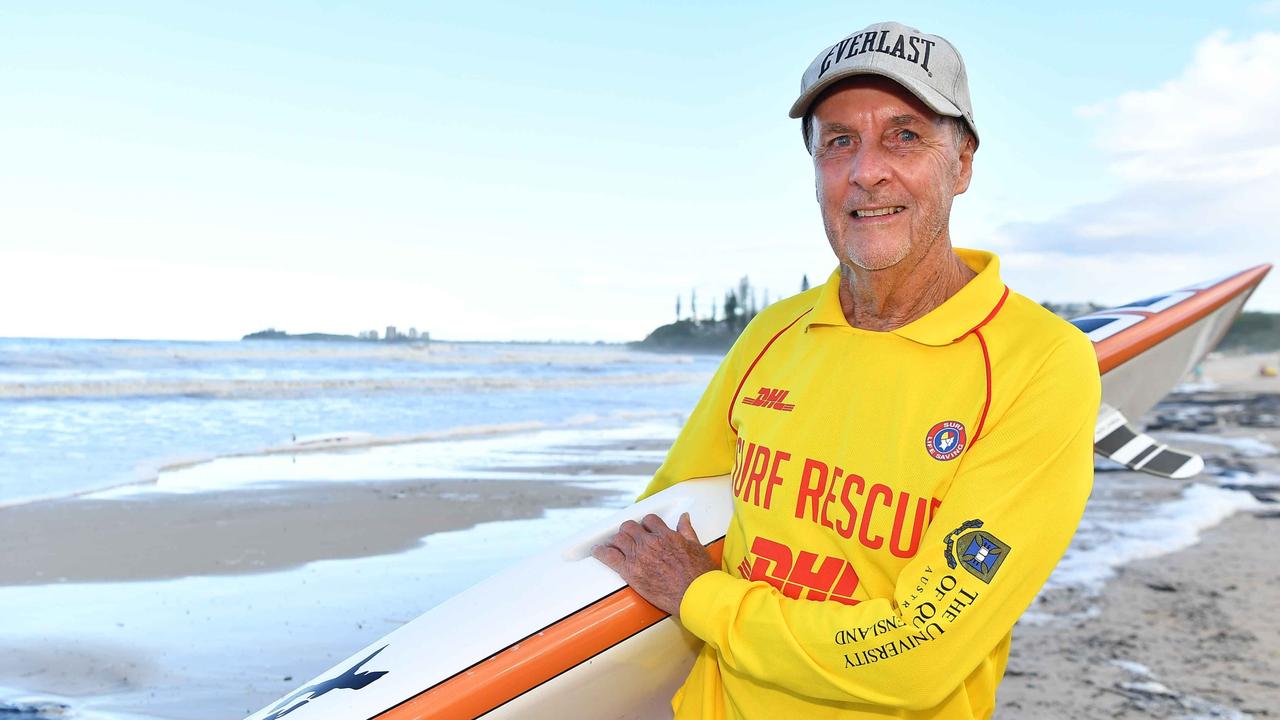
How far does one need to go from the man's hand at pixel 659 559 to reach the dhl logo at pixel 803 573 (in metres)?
0.13

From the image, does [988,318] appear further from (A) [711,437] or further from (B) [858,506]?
(A) [711,437]

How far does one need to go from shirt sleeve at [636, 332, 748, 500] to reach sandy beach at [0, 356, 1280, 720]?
5.89 ft

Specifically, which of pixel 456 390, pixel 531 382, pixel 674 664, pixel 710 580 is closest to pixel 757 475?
pixel 710 580

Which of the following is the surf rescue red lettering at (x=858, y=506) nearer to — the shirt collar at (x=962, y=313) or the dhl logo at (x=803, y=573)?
the dhl logo at (x=803, y=573)

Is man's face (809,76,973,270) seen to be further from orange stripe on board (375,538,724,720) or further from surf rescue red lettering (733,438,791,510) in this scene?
orange stripe on board (375,538,724,720)

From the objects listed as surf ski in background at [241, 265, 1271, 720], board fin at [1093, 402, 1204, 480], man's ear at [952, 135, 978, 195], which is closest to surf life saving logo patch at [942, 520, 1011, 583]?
man's ear at [952, 135, 978, 195]

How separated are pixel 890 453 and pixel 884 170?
46 cm

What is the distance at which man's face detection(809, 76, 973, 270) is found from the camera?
1559 millimetres

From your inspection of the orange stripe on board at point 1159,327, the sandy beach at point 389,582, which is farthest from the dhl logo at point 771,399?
the sandy beach at point 389,582

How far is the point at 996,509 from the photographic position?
4.36 ft

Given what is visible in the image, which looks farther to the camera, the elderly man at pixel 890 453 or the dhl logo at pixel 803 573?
the dhl logo at pixel 803 573

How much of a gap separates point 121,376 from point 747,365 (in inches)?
880

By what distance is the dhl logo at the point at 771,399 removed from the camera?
1.68 meters

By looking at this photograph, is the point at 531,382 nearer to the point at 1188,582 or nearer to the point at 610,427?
the point at 610,427
